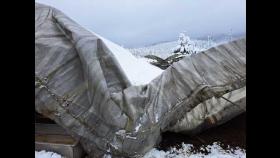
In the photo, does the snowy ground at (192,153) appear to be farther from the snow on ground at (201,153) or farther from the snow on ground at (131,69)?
the snow on ground at (131,69)

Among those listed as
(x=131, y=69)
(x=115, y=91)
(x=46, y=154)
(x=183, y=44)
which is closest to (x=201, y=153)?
(x=115, y=91)

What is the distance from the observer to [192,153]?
7.84ft

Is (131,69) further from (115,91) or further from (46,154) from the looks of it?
(46,154)

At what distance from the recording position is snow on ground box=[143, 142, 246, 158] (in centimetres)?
233

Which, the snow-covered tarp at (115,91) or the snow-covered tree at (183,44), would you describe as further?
the snow-covered tree at (183,44)

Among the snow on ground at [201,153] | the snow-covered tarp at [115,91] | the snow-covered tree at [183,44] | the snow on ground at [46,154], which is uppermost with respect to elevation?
the snow-covered tarp at [115,91]

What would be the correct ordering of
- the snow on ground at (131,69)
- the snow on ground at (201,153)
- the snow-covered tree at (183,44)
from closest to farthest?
the snow on ground at (201,153) < the snow on ground at (131,69) < the snow-covered tree at (183,44)

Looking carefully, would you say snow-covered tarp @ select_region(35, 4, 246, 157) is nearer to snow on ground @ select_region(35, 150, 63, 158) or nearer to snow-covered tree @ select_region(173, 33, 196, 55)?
snow on ground @ select_region(35, 150, 63, 158)

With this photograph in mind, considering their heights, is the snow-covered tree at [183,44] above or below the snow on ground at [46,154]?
below

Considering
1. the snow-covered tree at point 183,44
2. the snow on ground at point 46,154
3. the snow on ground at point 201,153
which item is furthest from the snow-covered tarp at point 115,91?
the snow-covered tree at point 183,44

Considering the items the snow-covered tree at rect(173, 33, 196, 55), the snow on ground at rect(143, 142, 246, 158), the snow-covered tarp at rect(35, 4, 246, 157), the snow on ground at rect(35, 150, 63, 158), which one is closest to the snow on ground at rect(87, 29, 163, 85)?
the snow-covered tarp at rect(35, 4, 246, 157)

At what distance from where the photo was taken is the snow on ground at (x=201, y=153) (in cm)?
233
